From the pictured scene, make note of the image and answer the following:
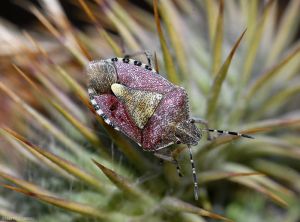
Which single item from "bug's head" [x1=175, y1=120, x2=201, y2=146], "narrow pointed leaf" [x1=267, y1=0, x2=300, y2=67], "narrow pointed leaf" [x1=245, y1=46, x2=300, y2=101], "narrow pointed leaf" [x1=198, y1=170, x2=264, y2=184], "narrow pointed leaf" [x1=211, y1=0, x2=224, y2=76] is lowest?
"narrow pointed leaf" [x1=198, y1=170, x2=264, y2=184]

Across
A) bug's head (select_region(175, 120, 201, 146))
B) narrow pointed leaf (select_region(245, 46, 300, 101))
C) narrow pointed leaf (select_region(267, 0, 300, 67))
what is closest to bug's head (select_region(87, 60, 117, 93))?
bug's head (select_region(175, 120, 201, 146))

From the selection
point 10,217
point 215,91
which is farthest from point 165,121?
point 10,217

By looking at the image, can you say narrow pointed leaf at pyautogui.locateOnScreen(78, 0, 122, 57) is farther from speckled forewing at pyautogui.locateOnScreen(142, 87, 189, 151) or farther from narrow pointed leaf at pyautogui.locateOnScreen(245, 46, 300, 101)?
narrow pointed leaf at pyautogui.locateOnScreen(245, 46, 300, 101)

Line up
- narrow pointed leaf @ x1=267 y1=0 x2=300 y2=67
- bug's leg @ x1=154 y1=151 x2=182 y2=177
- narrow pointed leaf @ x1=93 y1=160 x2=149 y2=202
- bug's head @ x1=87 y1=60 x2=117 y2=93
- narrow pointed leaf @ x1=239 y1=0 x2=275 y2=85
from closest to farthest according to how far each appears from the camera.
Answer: narrow pointed leaf @ x1=93 y1=160 x2=149 y2=202 → bug's leg @ x1=154 y1=151 x2=182 y2=177 → bug's head @ x1=87 y1=60 x2=117 y2=93 → narrow pointed leaf @ x1=239 y1=0 x2=275 y2=85 → narrow pointed leaf @ x1=267 y1=0 x2=300 y2=67

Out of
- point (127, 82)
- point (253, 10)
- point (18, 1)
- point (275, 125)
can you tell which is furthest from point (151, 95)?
point (18, 1)

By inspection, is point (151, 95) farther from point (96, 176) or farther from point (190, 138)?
point (96, 176)

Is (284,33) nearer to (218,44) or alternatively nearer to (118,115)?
(218,44)

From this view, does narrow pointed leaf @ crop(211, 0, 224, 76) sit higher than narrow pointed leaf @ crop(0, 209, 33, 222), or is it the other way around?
narrow pointed leaf @ crop(211, 0, 224, 76)

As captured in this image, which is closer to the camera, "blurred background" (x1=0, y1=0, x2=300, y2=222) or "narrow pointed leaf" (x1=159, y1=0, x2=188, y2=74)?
"blurred background" (x1=0, y1=0, x2=300, y2=222)
